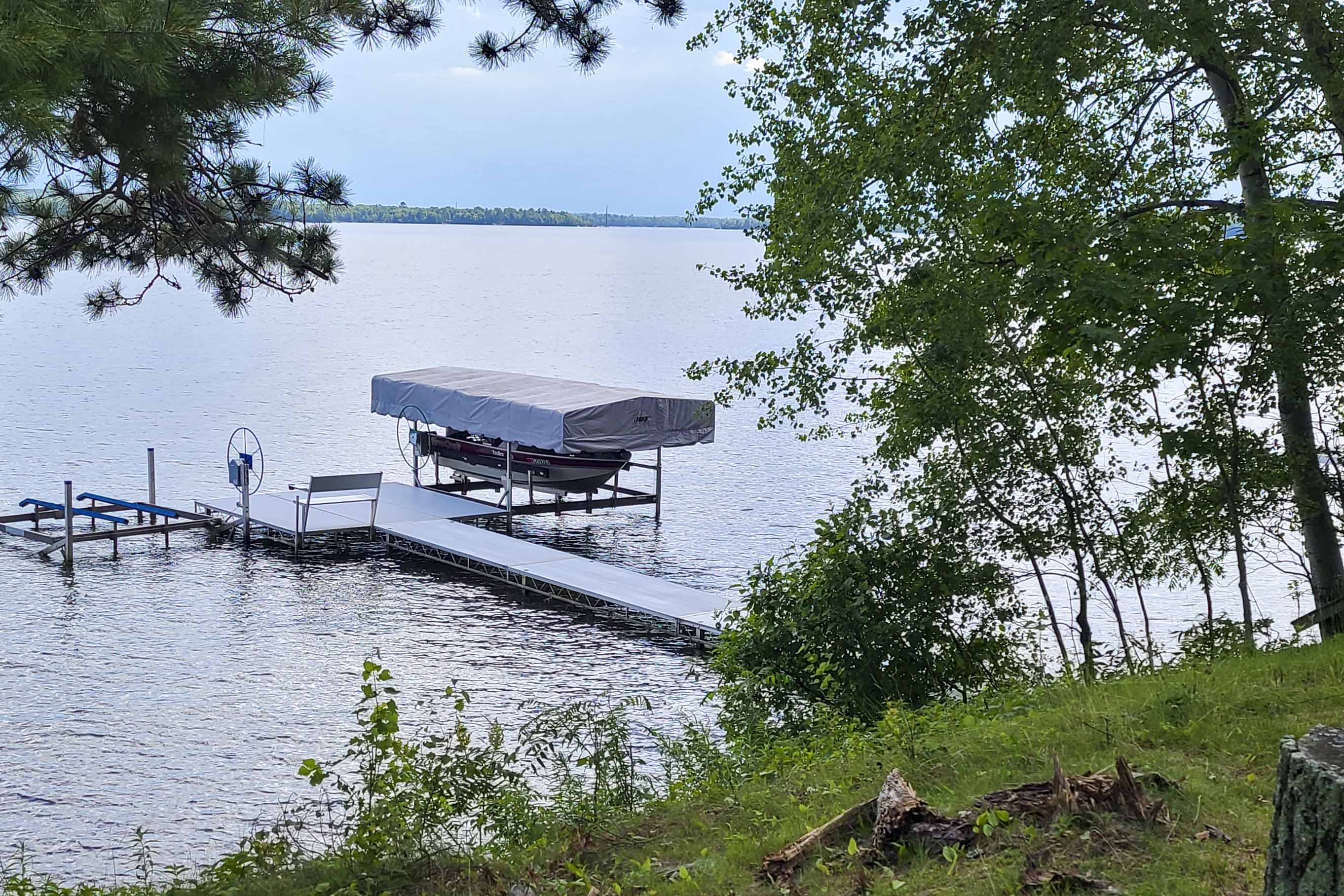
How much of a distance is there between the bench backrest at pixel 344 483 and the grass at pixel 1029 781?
617 inches

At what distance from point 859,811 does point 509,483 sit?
21.0 m

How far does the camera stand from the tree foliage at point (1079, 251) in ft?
27.8

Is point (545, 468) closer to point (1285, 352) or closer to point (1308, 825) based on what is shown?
point (1285, 352)

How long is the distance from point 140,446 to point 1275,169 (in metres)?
35.7

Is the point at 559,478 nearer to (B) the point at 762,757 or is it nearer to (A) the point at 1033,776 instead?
(B) the point at 762,757

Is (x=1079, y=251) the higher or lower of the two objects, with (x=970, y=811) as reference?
higher

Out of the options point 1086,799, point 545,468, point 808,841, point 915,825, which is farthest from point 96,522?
point 1086,799

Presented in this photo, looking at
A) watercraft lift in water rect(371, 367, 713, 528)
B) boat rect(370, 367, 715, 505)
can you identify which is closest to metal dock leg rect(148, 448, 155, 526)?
watercraft lift in water rect(371, 367, 713, 528)

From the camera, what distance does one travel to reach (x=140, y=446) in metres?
38.9

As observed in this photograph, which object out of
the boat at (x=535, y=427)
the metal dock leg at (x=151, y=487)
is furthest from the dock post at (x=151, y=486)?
the boat at (x=535, y=427)

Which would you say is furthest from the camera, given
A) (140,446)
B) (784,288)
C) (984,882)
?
(140,446)

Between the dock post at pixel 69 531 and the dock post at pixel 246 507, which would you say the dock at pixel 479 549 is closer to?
the dock post at pixel 246 507

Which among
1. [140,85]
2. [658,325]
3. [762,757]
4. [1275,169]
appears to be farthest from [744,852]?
[658,325]

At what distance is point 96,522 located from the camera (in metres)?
24.8
